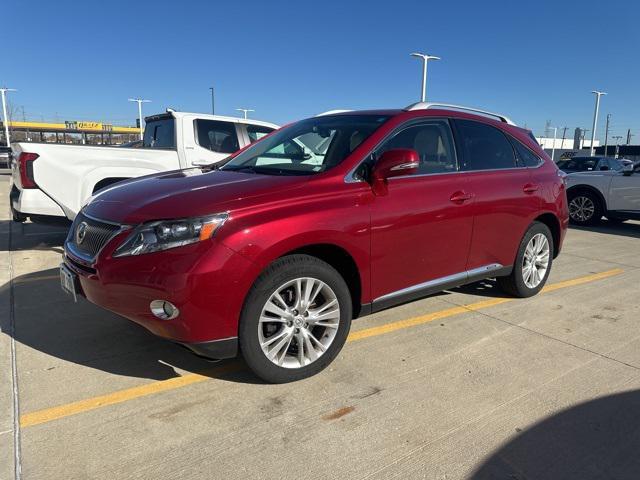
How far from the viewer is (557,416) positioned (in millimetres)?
2809

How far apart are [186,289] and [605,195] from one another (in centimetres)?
1048

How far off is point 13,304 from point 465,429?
4.15 meters

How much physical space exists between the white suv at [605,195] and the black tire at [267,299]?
9320 millimetres

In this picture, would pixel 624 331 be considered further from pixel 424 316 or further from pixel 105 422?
pixel 105 422

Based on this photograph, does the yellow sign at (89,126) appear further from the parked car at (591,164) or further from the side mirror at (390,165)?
the side mirror at (390,165)

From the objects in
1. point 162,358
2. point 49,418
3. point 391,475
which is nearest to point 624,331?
point 391,475

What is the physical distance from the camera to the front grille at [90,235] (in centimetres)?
295

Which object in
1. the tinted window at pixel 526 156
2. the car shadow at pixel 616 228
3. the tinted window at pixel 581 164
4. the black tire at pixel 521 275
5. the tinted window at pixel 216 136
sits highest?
the tinted window at pixel 216 136

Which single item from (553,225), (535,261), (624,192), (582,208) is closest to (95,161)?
(535,261)

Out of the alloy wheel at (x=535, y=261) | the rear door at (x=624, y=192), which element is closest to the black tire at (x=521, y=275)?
the alloy wheel at (x=535, y=261)

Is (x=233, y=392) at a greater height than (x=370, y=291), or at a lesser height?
lesser

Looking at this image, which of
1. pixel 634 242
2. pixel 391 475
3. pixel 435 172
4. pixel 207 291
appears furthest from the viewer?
pixel 634 242

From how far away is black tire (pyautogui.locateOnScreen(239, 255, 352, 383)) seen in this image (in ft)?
9.36

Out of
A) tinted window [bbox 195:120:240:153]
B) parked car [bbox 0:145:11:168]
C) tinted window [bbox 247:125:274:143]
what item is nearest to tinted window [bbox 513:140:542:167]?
tinted window [bbox 247:125:274:143]
